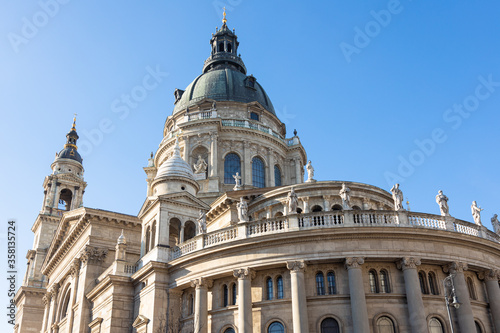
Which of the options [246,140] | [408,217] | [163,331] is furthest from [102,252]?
[408,217]

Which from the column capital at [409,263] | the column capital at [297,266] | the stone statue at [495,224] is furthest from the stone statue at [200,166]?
the column capital at [409,263]

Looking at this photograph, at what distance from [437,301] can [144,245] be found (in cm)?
1869

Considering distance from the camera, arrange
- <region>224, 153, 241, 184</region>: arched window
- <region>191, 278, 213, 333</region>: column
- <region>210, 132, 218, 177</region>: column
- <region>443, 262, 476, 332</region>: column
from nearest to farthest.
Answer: <region>443, 262, 476, 332</region>: column → <region>191, 278, 213, 333</region>: column → <region>210, 132, 218, 177</region>: column → <region>224, 153, 241, 184</region>: arched window

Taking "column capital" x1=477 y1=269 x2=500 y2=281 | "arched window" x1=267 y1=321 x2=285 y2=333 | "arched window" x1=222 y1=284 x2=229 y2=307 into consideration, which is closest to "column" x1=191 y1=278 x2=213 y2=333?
"arched window" x1=222 y1=284 x2=229 y2=307

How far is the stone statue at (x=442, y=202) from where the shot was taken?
1050 inches

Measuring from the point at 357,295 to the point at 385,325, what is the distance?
2.05m

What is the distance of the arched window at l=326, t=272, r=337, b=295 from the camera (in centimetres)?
2466

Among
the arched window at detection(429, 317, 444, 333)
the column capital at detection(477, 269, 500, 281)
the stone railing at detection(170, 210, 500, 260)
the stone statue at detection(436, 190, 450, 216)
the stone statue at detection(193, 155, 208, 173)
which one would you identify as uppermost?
the stone statue at detection(193, 155, 208, 173)

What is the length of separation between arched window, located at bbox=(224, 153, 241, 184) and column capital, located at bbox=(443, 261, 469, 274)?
2782cm

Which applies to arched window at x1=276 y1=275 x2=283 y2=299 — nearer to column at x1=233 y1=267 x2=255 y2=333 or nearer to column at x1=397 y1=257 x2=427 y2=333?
column at x1=233 y1=267 x2=255 y2=333

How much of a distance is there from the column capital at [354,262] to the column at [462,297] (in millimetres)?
4775

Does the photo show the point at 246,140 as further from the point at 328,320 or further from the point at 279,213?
the point at 328,320

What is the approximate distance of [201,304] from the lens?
26562 millimetres

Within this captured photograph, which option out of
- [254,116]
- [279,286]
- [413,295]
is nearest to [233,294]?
[279,286]
